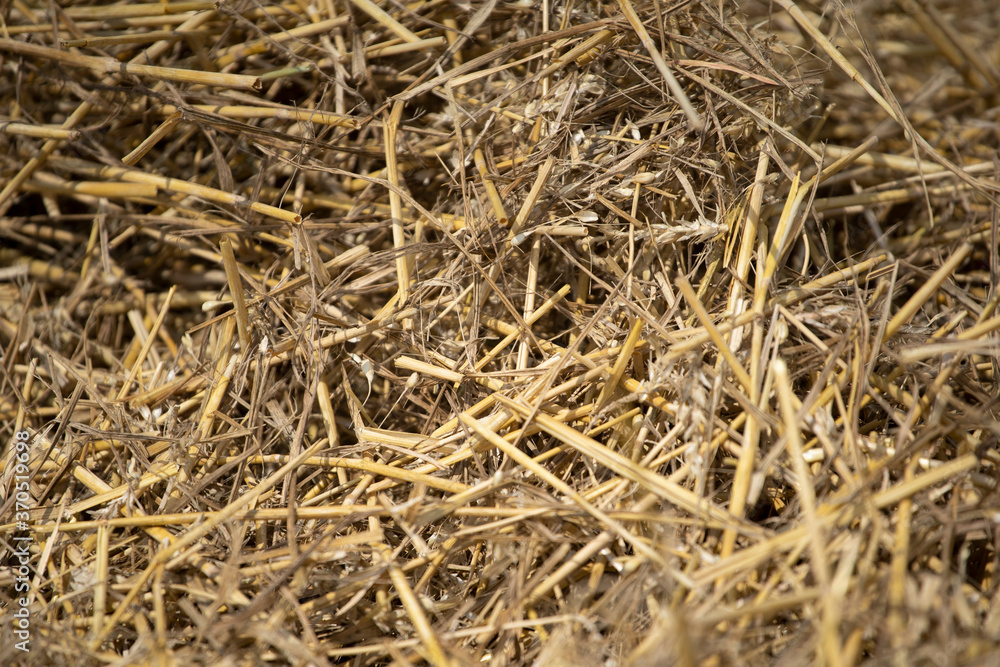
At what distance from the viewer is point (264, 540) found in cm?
93

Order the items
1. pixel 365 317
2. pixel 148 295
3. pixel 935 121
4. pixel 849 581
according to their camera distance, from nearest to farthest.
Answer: pixel 849 581
pixel 365 317
pixel 148 295
pixel 935 121

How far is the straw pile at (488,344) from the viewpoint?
2.64 feet

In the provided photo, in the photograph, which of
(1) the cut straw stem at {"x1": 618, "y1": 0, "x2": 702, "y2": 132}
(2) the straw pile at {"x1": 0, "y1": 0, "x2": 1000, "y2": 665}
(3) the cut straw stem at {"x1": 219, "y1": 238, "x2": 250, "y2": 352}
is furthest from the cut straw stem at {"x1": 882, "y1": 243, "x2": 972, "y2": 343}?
(3) the cut straw stem at {"x1": 219, "y1": 238, "x2": 250, "y2": 352}

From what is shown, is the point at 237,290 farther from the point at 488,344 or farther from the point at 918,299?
the point at 918,299

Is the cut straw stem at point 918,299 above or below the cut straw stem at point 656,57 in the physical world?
below

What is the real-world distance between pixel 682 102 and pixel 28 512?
1192 millimetres

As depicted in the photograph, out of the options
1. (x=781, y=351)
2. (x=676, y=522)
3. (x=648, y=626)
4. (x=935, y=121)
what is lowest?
(x=648, y=626)

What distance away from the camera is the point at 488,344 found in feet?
3.72

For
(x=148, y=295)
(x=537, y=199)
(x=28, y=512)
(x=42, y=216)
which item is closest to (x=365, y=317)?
(x=537, y=199)

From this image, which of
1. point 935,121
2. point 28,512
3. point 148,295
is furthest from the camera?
point 935,121

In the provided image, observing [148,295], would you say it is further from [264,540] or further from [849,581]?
[849,581]

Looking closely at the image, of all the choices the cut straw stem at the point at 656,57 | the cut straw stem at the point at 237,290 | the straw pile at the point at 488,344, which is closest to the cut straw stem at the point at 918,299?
the straw pile at the point at 488,344

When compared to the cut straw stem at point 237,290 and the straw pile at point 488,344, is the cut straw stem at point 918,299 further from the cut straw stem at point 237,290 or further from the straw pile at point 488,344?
the cut straw stem at point 237,290

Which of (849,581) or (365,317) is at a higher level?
(365,317)
